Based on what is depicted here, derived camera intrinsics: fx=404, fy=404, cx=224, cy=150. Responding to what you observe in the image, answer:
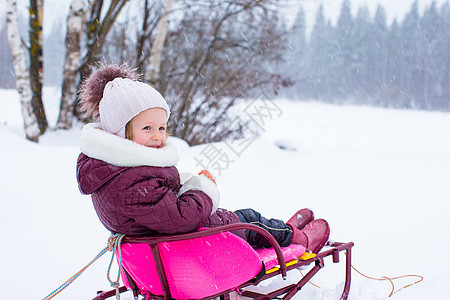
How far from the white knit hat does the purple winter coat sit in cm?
11

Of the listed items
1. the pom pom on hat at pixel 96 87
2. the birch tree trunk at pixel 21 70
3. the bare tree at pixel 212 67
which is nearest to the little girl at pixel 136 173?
the pom pom on hat at pixel 96 87

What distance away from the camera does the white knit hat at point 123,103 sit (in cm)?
206

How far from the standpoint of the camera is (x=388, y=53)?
34344mm

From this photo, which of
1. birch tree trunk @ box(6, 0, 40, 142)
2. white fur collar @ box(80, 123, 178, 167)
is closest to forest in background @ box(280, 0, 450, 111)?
birch tree trunk @ box(6, 0, 40, 142)

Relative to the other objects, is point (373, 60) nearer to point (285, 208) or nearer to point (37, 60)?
point (37, 60)

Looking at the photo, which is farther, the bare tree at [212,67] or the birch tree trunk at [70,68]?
the bare tree at [212,67]

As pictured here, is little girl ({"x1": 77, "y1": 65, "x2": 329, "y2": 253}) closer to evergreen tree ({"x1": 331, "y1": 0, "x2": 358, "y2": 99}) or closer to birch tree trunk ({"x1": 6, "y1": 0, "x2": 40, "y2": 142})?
birch tree trunk ({"x1": 6, "y1": 0, "x2": 40, "y2": 142})

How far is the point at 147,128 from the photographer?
2.13 meters

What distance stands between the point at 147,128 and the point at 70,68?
5991mm

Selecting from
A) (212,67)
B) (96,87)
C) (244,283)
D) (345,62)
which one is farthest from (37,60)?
(345,62)

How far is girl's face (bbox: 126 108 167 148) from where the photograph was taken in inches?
82.7

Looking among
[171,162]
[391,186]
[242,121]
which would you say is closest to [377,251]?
[391,186]

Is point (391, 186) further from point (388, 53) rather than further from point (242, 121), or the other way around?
point (388, 53)

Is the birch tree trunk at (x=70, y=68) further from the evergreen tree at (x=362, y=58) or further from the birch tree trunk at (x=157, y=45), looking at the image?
the evergreen tree at (x=362, y=58)
